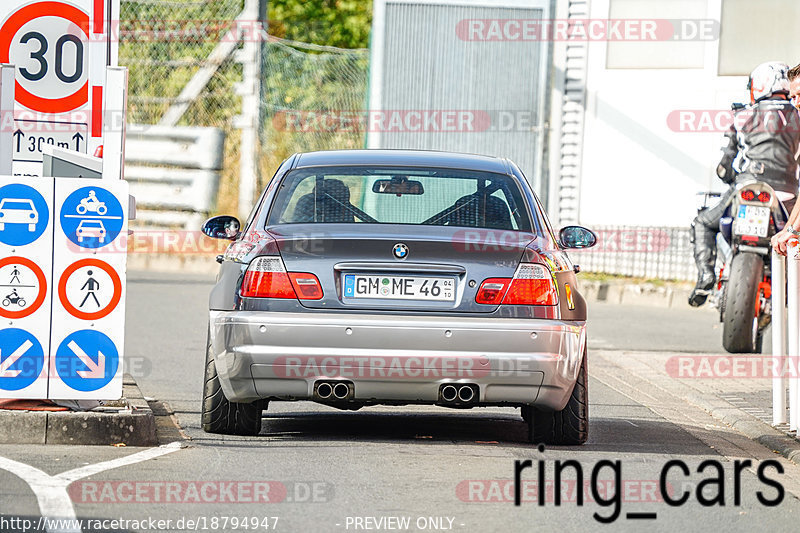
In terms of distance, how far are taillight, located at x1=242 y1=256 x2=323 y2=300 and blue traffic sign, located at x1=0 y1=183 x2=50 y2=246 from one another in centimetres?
106

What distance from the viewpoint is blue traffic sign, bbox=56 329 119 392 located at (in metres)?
7.46

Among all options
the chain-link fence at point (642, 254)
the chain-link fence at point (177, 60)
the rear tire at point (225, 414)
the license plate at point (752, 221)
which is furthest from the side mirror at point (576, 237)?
the chain-link fence at point (177, 60)

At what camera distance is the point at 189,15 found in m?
24.9

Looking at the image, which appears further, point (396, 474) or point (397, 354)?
point (397, 354)

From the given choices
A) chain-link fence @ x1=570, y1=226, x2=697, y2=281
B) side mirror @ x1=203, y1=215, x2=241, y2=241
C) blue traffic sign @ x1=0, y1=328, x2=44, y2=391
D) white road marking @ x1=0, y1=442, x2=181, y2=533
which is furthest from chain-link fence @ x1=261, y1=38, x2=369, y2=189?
white road marking @ x1=0, y1=442, x2=181, y2=533

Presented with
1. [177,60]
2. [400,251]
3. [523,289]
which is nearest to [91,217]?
[400,251]

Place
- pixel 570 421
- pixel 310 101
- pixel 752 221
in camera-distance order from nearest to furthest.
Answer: pixel 570 421
pixel 752 221
pixel 310 101

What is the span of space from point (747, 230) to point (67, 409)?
20.2 feet

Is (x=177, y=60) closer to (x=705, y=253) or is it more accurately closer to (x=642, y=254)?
(x=642, y=254)

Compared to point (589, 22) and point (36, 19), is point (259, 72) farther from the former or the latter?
point (36, 19)

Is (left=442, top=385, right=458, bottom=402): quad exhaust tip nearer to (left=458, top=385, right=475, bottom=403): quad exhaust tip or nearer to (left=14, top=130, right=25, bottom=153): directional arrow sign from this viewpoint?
(left=458, top=385, right=475, bottom=403): quad exhaust tip

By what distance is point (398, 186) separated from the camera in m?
8.04

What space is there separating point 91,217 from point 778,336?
3.75 metres

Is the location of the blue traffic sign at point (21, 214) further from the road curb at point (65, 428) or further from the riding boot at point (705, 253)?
the riding boot at point (705, 253)
